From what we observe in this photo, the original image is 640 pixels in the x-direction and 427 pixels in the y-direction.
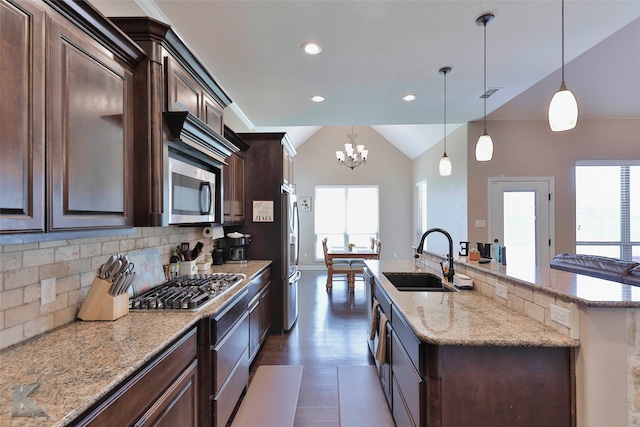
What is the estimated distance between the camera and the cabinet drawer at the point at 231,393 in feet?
5.92

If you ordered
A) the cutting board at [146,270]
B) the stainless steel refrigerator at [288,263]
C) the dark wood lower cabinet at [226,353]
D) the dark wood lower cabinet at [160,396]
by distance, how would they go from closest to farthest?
the dark wood lower cabinet at [160,396] < the dark wood lower cabinet at [226,353] < the cutting board at [146,270] < the stainless steel refrigerator at [288,263]

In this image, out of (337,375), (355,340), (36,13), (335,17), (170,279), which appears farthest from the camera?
(355,340)

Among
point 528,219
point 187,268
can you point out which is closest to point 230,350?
point 187,268

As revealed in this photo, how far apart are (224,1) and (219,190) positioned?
1336 millimetres

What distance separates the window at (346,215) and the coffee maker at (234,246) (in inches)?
172

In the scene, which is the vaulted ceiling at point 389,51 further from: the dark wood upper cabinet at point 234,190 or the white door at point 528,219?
the white door at point 528,219

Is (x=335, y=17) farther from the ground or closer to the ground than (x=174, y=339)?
farther from the ground

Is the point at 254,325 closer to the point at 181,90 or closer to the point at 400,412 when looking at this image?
the point at 400,412

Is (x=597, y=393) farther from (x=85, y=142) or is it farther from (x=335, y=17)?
(x=335, y=17)

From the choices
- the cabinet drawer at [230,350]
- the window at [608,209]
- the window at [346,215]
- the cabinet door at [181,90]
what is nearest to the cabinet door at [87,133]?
the cabinet door at [181,90]

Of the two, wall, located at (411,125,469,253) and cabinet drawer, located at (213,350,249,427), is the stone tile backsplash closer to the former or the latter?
cabinet drawer, located at (213,350,249,427)

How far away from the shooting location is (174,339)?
1385 millimetres

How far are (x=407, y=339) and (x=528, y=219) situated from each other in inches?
168

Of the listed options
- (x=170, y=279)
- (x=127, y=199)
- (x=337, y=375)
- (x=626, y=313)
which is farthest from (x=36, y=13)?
(x=337, y=375)
